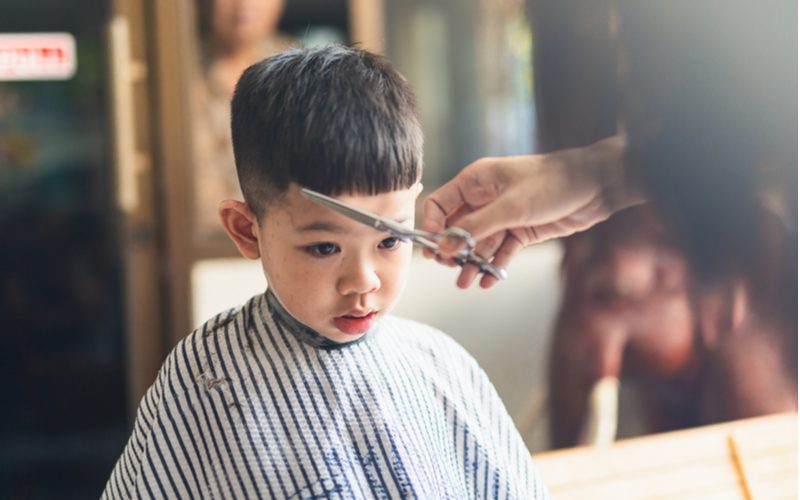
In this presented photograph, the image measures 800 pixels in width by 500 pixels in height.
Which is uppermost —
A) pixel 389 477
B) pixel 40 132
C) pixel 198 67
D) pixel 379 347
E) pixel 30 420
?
pixel 198 67


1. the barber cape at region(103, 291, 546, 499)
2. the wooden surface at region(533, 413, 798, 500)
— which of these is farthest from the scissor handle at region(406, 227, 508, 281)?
the wooden surface at region(533, 413, 798, 500)

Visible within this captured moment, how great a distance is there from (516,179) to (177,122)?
55.1 inches

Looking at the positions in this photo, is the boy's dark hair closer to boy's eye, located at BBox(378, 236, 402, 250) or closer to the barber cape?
boy's eye, located at BBox(378, 236, 402, 250)

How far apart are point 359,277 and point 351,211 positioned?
2.5 inches

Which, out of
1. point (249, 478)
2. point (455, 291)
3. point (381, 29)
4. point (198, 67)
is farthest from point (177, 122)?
point (249, 478)

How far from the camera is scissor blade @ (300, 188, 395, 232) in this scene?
0.65m

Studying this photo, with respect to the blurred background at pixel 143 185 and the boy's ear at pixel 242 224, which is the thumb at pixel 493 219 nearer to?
the boy's ear at pixel 242 224

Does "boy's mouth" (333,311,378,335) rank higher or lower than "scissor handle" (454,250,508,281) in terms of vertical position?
lower

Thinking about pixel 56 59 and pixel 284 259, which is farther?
pixel 56 59

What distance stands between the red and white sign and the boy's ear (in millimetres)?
Answer: 1359

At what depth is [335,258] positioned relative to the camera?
0.69m

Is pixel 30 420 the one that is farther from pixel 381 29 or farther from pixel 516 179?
pixel 516 179

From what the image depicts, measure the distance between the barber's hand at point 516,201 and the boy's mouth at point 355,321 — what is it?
0.30 feet

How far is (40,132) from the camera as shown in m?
2.05
